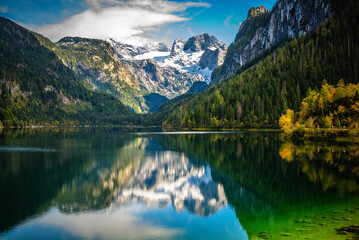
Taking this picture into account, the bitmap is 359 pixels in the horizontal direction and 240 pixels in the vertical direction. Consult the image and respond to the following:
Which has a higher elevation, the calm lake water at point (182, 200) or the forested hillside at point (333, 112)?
the forested hillside at point (333, 112)

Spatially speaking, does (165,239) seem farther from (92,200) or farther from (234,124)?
(234,124)

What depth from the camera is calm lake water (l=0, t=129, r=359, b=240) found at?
71.5 feet

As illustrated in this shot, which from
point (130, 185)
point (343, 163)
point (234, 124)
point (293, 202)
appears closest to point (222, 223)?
point (293, 202)

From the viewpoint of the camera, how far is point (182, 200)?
3172 cm

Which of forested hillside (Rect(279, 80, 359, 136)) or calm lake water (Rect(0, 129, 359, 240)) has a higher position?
forested hillside (Rect(279, 80, 359, 136))

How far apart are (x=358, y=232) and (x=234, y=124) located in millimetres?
182101

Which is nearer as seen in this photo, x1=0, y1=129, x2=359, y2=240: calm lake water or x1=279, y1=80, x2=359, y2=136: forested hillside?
x1=0, y1=129, x2=359, y2=240: calm lake water

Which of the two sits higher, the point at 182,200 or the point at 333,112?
the point at 333,112

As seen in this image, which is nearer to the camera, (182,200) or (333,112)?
(182,200)

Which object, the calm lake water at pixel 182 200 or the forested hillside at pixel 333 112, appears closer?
the calm lake water at pixel 182 200

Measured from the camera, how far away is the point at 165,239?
20.5 metres

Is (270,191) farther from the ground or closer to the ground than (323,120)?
closer to the ground

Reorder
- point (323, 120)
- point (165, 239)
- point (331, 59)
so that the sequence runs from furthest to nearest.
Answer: point (331, 59), point (323, 120), point (165, 239)

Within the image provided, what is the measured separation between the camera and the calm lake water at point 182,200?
71.5 feet
